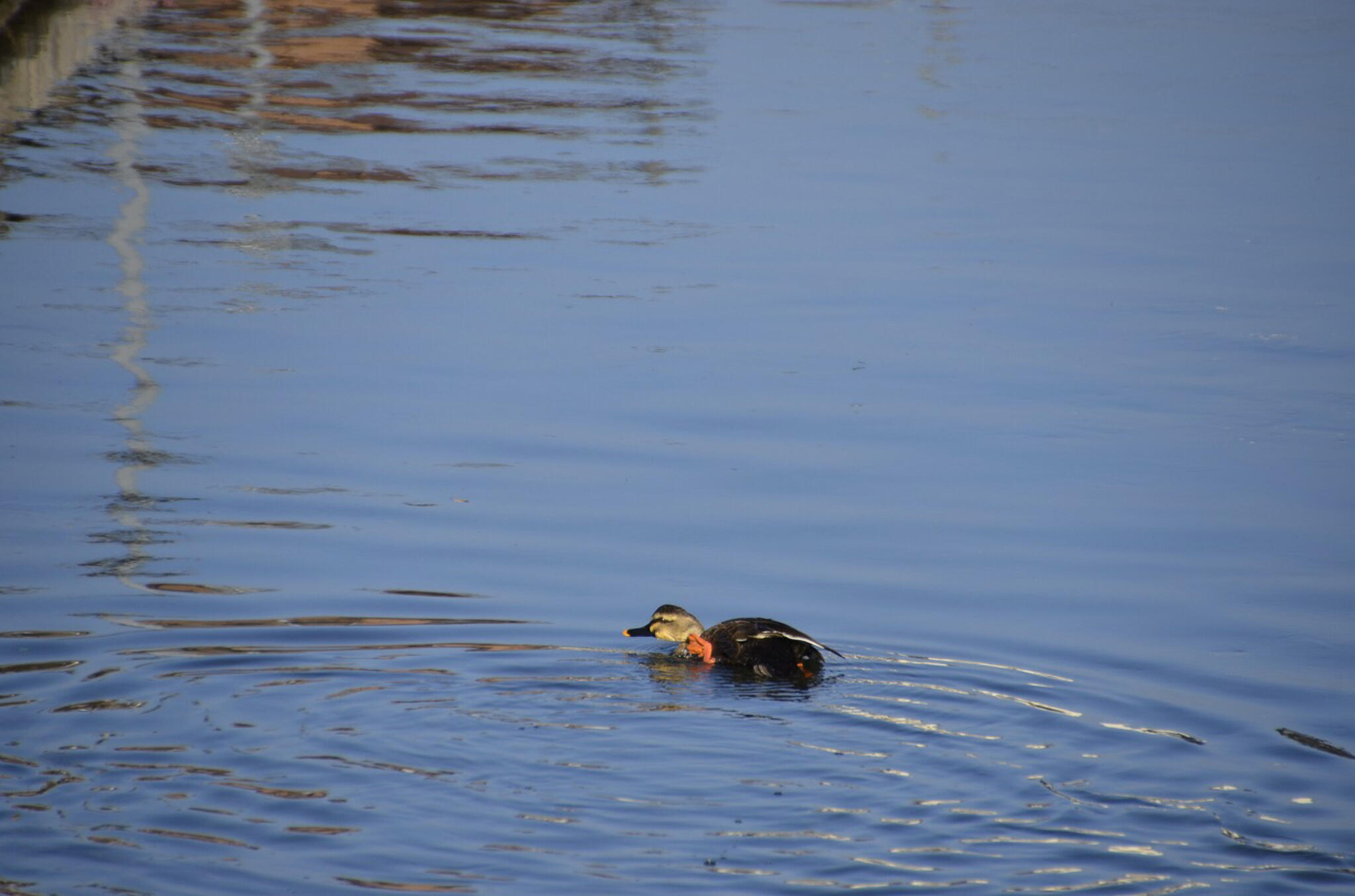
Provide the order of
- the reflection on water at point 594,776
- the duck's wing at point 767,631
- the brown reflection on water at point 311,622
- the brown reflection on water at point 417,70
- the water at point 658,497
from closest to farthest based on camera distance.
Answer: the reflection on water at point 594,776, the water at point 658,497, the duck's wing at point 767,631, the brown reflection on water at point 311,622, the brown reflection on water at point 417,70

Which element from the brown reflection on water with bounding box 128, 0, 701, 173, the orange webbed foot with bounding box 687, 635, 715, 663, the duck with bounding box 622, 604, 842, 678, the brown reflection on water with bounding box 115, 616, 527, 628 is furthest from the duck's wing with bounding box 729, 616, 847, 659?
the brown reflection on water with bounding box 128, 0, 701, 173

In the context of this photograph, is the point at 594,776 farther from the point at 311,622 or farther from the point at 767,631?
the point at 311,622

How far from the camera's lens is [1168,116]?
22.2m

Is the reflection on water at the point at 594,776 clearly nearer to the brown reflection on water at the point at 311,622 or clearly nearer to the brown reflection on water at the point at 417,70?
the brown reflection on water at the point at 311,622

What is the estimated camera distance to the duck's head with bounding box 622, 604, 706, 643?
8070 mm

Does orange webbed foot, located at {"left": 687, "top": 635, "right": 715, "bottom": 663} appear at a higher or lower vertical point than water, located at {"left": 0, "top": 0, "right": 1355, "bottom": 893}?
lower

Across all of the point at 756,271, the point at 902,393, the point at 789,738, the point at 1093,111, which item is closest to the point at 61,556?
the point at 789,738

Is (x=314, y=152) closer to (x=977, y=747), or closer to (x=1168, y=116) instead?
(x=1168, y=116)

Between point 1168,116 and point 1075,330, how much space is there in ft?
32.2

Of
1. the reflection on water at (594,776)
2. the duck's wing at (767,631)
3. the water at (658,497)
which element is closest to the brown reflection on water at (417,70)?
the water at (658,497)

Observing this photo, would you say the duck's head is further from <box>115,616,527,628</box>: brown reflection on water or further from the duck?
<box>115,616,527,628</box>: brown reflection on water

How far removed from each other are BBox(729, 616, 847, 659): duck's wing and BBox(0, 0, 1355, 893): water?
0.61 feet

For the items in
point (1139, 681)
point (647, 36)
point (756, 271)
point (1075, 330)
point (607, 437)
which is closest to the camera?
point (1139, 681)

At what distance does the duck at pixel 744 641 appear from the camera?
7883 mm
